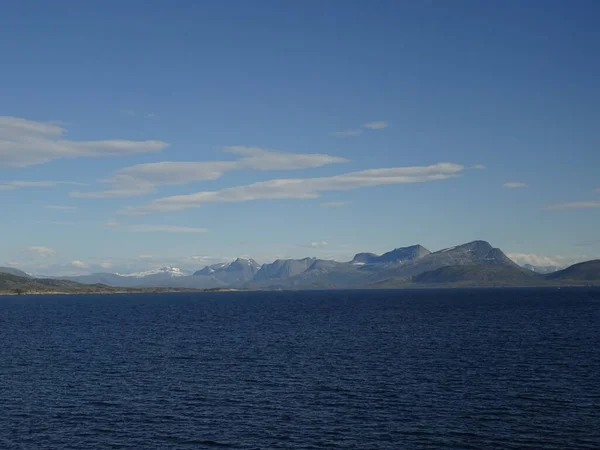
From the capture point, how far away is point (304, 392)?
76062 mm

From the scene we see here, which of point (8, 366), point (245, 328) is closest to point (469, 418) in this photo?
point (8, 366)

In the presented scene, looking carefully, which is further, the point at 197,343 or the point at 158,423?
the point at 197,343

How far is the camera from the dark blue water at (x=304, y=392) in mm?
57781

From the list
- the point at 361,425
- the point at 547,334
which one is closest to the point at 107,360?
the point at 361,425

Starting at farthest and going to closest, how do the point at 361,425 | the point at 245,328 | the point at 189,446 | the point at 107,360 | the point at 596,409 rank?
the point at 245,328 → the point at 107,360 → the point at 596,409 → the point at 361,425 → the point at 189,446

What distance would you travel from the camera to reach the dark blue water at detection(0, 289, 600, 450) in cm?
5778

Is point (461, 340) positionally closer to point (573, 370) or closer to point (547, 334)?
point (547, 334)

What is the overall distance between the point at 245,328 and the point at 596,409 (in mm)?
108581

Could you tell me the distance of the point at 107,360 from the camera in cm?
10281

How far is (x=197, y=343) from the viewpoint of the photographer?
419 ft

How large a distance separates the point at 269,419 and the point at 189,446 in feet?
35.7

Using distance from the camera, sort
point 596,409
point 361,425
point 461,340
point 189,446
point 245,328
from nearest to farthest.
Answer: point 189,446, point 361,425, point 596,409, point 461,340, point 245,328

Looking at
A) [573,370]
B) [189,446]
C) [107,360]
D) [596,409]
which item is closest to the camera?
[189,446]

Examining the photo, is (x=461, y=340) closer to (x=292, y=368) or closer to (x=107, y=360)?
(x=292, y=368)
